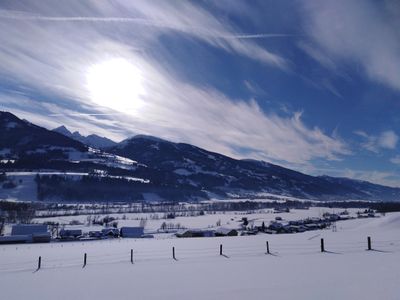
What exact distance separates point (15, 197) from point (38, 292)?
217 meters

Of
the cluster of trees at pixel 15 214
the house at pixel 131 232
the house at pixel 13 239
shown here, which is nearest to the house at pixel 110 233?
the house at pixel 131 232

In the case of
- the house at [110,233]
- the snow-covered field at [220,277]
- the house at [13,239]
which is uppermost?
the snow-covered field at [220,277]

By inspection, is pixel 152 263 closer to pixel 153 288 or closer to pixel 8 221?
pixel 153 288

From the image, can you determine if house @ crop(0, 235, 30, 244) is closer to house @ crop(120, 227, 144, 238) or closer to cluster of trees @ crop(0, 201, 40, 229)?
house @ crop(120, 227, 144, 238)

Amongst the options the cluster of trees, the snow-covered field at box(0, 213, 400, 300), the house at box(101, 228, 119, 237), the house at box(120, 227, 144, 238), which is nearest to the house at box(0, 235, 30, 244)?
the house at box(101, 228, 119, 237)

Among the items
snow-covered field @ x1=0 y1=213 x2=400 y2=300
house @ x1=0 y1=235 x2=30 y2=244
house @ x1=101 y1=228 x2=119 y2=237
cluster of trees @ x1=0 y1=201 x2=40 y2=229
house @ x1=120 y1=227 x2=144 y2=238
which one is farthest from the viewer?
cluster of trees @ x1=0 y1=201 x2=40 y2=229

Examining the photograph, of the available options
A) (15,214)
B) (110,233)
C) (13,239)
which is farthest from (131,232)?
(15,214)

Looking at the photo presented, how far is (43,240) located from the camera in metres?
52.8

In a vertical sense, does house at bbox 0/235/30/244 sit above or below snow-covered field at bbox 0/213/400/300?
below

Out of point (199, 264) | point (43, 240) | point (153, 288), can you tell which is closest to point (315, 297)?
point (153, 288)

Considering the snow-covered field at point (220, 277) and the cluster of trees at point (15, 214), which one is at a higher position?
the snow-covered field at point (220, 277)

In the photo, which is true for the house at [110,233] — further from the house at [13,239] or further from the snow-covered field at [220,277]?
the snow-covered field at [220,277]

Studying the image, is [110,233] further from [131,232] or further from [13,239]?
[13,239]

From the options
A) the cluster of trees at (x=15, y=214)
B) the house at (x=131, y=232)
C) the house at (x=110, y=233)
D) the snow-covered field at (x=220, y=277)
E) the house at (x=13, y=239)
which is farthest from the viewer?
the cluster of trees at (x=15, y=214)
